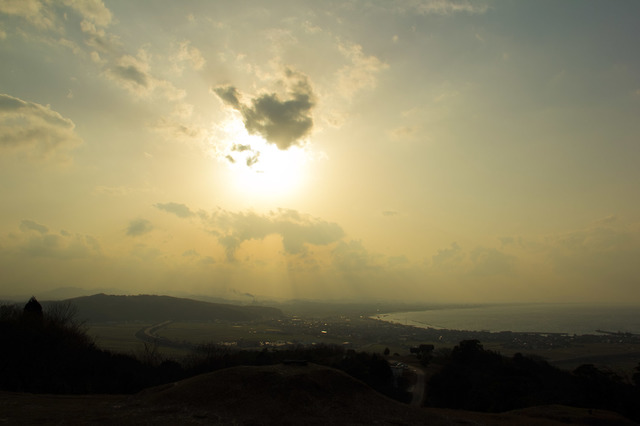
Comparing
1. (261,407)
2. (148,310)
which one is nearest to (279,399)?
(261,407)

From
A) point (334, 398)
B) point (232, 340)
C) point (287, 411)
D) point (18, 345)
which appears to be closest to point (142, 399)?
point (287, 411)

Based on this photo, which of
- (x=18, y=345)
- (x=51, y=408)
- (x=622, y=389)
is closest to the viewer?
(x=51, y=408)

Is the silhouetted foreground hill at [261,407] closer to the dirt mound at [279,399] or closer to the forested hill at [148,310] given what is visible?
the dirt mound at [279,399]

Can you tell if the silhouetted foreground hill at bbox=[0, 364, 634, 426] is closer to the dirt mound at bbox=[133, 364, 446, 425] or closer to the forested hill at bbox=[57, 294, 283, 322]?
the dirt mound at bbox=[133, 364, 446, 425]

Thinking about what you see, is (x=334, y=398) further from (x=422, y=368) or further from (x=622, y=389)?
(x=422, y=368)

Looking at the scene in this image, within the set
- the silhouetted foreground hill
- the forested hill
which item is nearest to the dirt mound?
the silhouetted foreground hill
